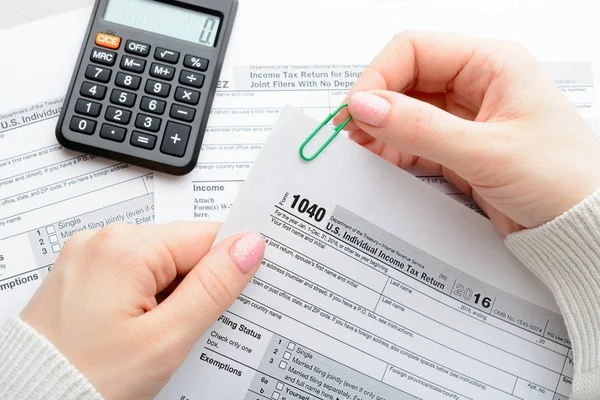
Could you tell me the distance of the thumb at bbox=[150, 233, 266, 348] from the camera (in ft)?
1.30

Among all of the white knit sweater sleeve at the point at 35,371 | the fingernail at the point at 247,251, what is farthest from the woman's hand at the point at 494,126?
the white knit sweater sleeve at the point at 35,371

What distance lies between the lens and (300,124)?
16.9 inches

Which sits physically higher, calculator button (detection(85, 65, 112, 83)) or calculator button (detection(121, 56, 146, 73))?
calculator button (detection(121, 56, 146, 73))

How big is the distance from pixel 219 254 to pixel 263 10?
24 centimetres

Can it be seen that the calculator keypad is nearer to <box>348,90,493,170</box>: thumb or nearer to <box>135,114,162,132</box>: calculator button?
<box>135,114,162,132</box>: calculator button

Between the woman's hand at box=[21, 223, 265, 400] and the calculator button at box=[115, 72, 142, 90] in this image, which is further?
the calculator button at box=[115, 72, 142, 90]

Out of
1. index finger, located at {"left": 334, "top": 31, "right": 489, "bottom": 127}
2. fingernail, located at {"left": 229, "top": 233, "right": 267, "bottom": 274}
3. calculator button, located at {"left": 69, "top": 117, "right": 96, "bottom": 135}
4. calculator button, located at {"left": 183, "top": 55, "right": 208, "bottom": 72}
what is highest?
index finger, located at {"left": 334, "top": 31, "right": 489, "bottom": 127}

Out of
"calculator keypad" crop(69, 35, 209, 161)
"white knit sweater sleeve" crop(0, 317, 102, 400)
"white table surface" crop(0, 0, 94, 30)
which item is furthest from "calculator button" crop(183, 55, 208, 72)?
"white knit sweater sleeve" crop(0, 317, 102, 400)

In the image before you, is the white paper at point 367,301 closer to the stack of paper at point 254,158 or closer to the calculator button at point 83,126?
the stack of paper at point 254,158

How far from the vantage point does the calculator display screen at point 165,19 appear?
51 centimetres

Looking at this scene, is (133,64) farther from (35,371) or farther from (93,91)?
(35,371)

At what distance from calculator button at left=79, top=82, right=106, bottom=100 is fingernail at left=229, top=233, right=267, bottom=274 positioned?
0.18m

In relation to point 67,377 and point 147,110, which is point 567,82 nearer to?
point 147,110

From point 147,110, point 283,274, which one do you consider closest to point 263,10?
point 147,110
